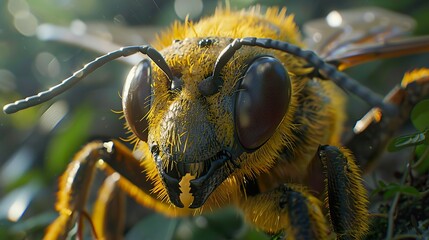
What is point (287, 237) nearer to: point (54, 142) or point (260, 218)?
point (260, 218)

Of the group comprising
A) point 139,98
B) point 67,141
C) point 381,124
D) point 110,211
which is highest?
point 139,98

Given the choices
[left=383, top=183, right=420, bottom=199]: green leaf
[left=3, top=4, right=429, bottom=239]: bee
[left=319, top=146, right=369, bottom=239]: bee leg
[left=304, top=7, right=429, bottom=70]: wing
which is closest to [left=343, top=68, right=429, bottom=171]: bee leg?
[left=3, top=4, right=429, bottom=239]: bee

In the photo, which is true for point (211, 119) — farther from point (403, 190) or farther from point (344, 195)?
point (403, 190)

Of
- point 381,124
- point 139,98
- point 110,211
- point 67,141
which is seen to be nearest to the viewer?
point 139,98

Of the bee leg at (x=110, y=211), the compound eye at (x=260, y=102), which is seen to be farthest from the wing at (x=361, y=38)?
the bee leg at (x=110, y=211)

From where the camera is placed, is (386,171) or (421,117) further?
(386,171)

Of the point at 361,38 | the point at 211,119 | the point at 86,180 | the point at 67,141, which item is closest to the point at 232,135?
the point at 211,119

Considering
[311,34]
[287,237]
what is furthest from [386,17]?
[287,237]
